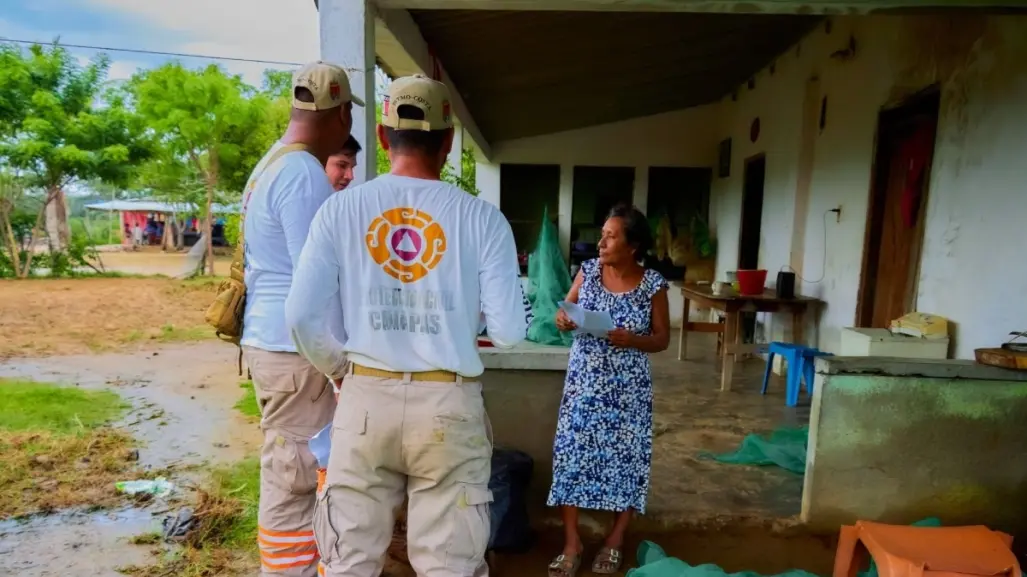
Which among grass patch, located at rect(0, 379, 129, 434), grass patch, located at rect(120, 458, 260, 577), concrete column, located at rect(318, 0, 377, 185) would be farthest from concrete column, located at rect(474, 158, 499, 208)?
concrete column, located at rect(318, 0, 377, 185)

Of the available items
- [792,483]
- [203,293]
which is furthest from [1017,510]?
[203,293]

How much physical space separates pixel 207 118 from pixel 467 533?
15340mm

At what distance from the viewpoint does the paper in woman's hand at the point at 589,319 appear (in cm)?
227

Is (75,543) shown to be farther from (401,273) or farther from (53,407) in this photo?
(53,407)

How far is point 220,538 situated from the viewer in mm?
2898

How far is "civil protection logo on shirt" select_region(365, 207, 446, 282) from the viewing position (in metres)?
1.57

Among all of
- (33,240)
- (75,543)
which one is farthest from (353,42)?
(33,240)

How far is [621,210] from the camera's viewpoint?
8.18 ft

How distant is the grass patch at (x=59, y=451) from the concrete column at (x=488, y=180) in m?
5.15

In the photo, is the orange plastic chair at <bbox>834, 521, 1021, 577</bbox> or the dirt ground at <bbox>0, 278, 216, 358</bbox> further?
the dirt ground at <bbox>0, 278, 216, 358</bbox>

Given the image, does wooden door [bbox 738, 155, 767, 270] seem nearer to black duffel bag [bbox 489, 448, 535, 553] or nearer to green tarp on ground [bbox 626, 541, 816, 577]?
black duffel bag [bbox 489, 448, 535, 553]

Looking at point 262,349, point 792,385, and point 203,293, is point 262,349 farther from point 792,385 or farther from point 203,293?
point 203,293

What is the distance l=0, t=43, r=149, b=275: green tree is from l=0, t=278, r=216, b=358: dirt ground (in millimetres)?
2370

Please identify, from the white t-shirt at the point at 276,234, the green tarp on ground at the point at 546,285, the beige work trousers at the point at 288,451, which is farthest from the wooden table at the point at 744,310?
the white t-shirt at the point at 276,234
